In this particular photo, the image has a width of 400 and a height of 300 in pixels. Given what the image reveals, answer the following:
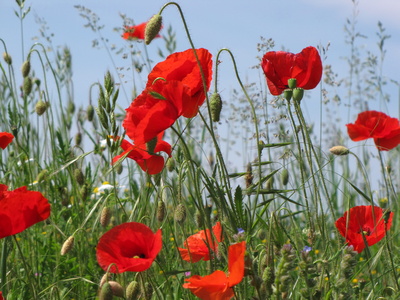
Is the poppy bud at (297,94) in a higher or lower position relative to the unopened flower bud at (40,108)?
lower

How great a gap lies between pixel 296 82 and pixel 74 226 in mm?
1542

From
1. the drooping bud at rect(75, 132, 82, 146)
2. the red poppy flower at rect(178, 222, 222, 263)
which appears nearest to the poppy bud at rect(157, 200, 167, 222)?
the red poppy flower at rect(178, 222, 222, 263)

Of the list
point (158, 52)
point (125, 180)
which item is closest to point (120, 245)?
point (125, 180)

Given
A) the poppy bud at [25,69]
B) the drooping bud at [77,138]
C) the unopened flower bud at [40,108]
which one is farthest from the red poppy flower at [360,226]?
the drooping bud at [77,138]

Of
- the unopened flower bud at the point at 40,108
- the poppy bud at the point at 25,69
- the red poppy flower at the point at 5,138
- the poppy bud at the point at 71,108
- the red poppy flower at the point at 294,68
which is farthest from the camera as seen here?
the poppy bud at the point at 71,108

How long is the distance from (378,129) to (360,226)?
564 mm

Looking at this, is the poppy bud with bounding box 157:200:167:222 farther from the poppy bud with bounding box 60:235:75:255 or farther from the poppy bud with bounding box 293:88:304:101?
the poppy bud with bounding box 293:88:304:101

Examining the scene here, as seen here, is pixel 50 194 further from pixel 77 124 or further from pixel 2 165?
pixel 77 124

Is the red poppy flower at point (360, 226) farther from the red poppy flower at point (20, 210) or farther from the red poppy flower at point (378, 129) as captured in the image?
the red poppy flower at point (20, 210)

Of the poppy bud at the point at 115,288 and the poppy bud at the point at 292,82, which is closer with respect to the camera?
the poppy bud at the point at 115,288

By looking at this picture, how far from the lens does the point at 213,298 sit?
1400 millimetres

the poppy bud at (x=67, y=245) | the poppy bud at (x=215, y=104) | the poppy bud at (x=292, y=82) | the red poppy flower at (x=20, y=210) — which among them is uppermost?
the poppy bud at (x=292, y=82)

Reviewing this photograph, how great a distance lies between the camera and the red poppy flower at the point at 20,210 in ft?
5.11

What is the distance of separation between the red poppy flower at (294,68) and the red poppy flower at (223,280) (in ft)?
2.22
